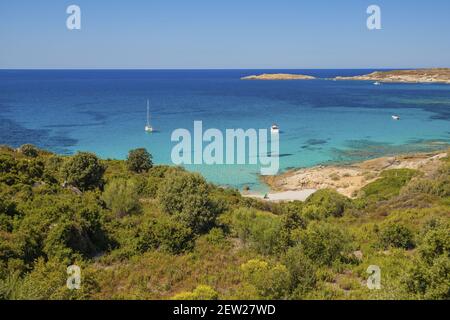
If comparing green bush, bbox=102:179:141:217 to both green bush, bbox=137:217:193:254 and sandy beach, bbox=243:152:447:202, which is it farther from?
sandy beach, bbox=243:152:447:202

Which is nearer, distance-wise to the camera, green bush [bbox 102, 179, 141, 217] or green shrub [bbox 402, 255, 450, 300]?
green shrub [bbox 402, 255, 450, 300]

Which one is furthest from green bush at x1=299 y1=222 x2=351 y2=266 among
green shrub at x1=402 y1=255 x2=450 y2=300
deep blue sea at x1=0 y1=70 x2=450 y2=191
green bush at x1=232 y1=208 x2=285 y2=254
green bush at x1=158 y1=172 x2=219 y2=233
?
deep blue sea at x1=0 y1=70 x2=450 y2=191

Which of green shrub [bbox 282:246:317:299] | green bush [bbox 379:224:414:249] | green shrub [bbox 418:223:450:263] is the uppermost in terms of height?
green shrub [bbox 418:223:450:263]

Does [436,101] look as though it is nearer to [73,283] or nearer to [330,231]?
[330,231]

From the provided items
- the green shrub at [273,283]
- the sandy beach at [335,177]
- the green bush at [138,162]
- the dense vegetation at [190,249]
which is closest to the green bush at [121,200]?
the dense vegetation at [190,249]

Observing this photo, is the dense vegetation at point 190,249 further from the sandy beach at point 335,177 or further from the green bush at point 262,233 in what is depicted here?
the sandy beach at point 335,177

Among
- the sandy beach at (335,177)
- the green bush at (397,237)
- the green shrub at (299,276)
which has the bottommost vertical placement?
the sandy beach at (335,177)
